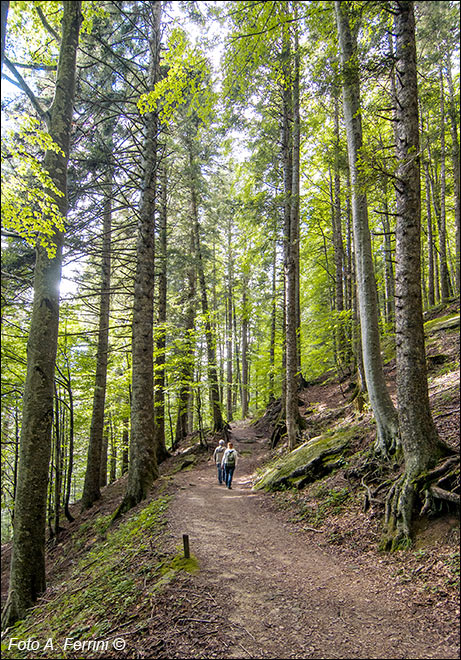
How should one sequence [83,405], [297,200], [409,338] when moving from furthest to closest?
1. [83,405]
2. [297,200]
3. [409,338]

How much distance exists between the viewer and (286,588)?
4.19 m

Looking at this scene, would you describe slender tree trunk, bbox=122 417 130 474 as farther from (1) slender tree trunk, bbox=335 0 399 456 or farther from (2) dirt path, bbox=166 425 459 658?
(1) slender tree trunk, bbox=335 0 399 456

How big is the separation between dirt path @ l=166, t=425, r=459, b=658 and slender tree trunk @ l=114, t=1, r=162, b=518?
2460mm

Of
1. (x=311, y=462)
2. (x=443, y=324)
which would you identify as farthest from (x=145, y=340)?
(x=443, y=324)

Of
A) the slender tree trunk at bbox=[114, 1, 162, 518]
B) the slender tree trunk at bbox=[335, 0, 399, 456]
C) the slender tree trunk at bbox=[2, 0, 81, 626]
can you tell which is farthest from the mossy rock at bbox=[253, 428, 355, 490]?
the slender tree trunk at bbox=[2, 0, 81, 626]

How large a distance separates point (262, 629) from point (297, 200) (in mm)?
11021

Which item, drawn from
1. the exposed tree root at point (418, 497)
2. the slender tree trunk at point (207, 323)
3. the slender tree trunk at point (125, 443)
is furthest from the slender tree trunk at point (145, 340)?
the slender tree trunk at point (125, 443)

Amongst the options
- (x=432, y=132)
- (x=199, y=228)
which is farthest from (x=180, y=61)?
(x=432, y=132)

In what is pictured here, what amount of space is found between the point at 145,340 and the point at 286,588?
6900 mm

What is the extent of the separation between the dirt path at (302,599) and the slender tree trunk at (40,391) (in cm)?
246

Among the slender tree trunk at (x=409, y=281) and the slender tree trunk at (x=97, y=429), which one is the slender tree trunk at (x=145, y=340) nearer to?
the slender tree trunk at (x=97, y=429)

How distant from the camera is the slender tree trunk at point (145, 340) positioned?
29.3 ft

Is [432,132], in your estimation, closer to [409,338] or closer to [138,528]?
[409,338]

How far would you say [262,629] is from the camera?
11.0ft
